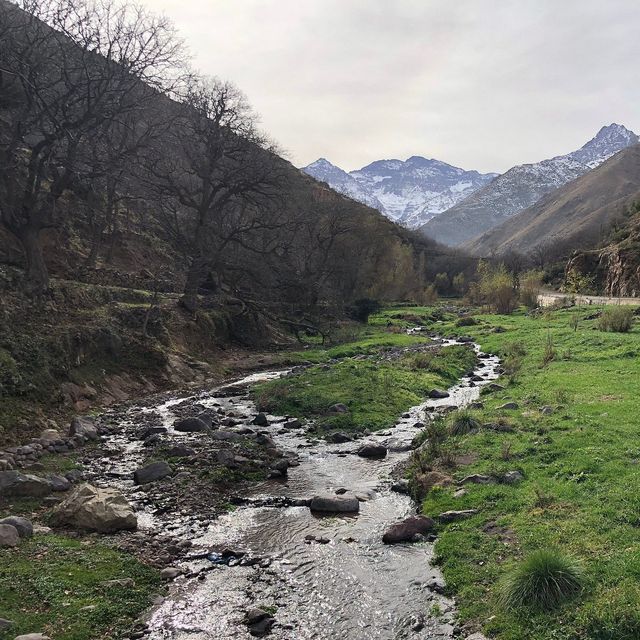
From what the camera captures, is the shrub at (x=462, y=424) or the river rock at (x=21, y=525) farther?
the shrub at (x=462, y=424)

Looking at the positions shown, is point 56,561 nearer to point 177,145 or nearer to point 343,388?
point 343,388

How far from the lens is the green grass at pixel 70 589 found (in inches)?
307

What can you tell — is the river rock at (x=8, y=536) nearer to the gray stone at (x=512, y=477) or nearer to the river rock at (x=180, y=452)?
the river rock at (x=180, y=452)

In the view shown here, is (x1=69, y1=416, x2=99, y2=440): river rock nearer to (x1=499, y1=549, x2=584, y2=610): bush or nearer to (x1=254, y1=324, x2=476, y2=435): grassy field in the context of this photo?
(x1=254, y1=324, x2=476, y2=435): grassy field

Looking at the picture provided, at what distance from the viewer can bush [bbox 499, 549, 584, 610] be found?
25.4 feet

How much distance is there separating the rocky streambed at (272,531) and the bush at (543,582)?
1.11m

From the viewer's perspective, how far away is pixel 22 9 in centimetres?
2556

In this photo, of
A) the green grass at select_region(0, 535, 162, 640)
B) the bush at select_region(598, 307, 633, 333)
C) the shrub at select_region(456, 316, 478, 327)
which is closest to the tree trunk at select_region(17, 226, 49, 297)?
the green grass at select_region(0, 535, 162, 640)

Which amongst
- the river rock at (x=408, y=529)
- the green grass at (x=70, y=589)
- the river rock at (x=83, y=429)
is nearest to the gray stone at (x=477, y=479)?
the river rock at (x=408, y=529)

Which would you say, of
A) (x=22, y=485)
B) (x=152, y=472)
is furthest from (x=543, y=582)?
(x=22, y=485)

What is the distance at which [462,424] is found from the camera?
1806 cm

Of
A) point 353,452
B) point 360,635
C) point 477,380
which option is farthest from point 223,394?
point 360,635

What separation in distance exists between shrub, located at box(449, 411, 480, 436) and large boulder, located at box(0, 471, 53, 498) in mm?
12518

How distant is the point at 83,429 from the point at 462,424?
13.3 m
